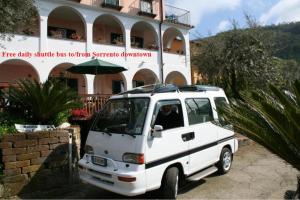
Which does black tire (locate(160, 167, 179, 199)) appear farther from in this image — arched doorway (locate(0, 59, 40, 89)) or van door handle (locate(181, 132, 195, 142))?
arched doorway (locate(0, 59, 40, 89))

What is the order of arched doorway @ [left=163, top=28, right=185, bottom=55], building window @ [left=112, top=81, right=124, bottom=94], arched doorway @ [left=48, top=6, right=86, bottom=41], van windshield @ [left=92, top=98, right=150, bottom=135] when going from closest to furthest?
van windshield @ [left=92, top=98, right=150, bottom=135] < arched doorway @ [left=48, top=6, right=86, bottom=41] < building window @ [left=112, top=81, right=124, bottom=94] < arched doorway @ [left=163, top=28, right=185, bottom=55]

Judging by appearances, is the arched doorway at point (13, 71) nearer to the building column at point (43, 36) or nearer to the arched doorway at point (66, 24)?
the building column at point (43, 36)

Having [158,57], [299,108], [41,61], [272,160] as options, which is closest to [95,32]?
[158,57]

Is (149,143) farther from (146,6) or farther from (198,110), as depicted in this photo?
(146,6)

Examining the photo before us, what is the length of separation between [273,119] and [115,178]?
274 cm

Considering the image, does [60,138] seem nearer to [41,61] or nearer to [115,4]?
[41,61]

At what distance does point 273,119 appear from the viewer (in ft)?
12.8

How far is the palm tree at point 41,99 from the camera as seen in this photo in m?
7.85

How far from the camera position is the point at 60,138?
7078mm

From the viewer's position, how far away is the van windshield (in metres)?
5.69

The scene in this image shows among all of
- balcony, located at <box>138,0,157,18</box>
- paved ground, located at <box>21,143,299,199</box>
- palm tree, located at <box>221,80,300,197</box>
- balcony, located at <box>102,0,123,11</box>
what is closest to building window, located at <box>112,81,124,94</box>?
balcony, located at <box>138,0,157,18</box>

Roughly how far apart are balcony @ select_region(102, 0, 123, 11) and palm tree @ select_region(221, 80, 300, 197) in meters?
16.5

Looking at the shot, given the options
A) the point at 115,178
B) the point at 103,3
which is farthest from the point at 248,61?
the point at 115,178

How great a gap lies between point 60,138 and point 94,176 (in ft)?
5.59
